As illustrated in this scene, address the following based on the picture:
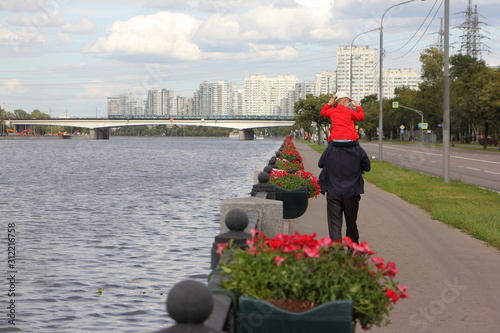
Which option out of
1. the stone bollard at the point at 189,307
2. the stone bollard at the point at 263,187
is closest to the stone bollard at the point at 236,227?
the stone bollard at the point at 189,307

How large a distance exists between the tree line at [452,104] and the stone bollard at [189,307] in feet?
242

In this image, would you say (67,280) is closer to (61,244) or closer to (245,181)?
(61,244)

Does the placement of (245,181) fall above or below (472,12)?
below

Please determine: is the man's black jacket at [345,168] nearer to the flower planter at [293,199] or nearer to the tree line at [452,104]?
the flower planter at [293,199]

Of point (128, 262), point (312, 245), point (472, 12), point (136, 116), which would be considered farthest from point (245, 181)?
point (136, 116)

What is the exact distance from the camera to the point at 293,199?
14.5 m

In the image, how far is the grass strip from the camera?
1463cm

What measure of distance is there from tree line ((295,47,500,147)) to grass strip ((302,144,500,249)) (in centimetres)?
4819

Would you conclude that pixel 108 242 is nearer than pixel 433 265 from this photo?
No

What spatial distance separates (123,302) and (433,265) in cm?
425

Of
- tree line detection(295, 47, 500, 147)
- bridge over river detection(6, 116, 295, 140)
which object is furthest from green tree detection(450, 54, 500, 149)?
bridge over river detection(6, 116, 295, 140)

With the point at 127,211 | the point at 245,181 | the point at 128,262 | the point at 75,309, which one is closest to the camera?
the point at 75,309

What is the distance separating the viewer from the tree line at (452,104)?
262 ft

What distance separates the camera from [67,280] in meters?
12.0
